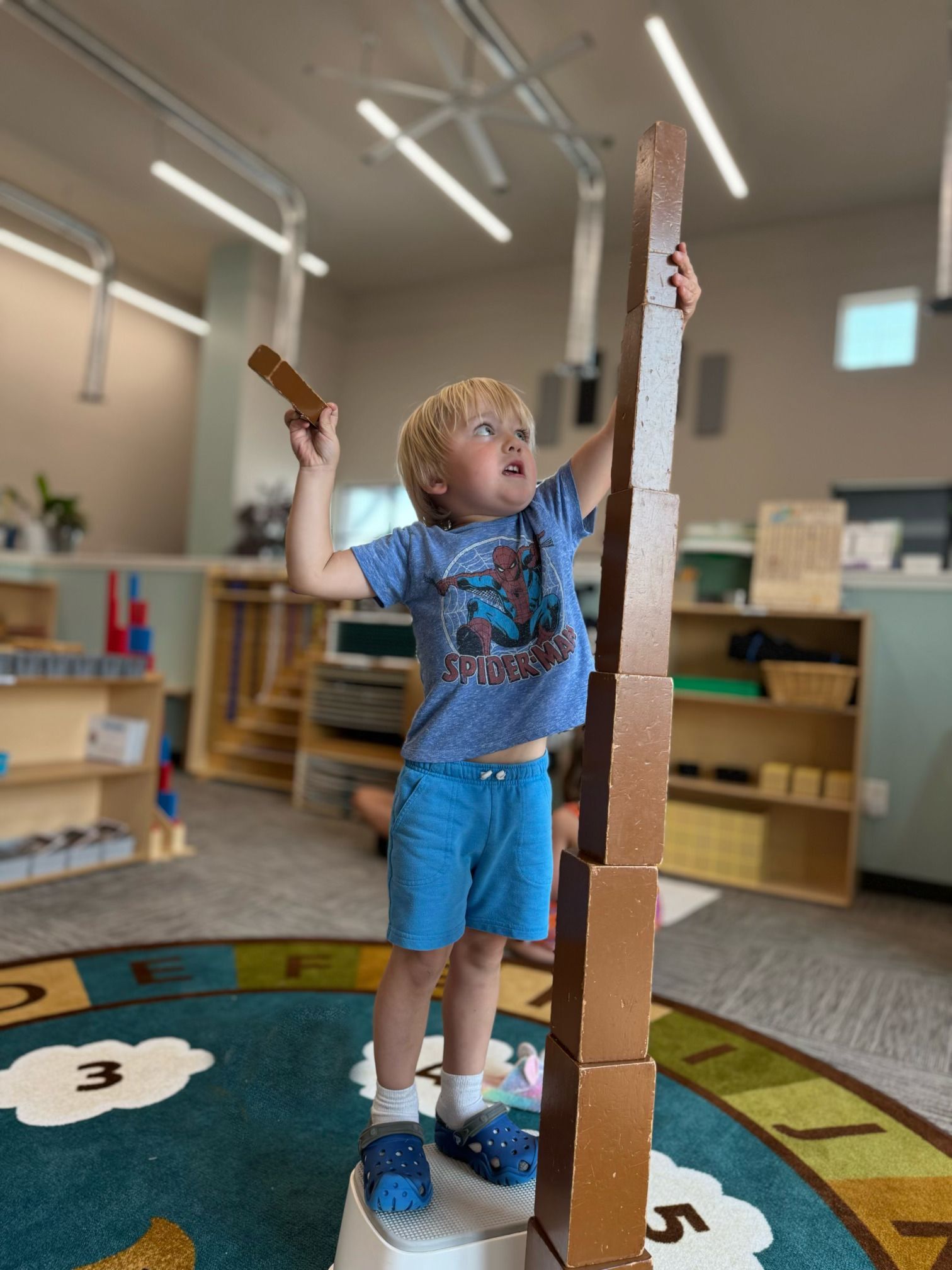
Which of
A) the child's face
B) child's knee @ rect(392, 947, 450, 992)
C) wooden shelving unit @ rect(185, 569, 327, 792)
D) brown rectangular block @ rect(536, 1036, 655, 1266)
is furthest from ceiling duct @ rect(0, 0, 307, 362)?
brown rectangular block @ rect(536, 1036, 655, 1266)

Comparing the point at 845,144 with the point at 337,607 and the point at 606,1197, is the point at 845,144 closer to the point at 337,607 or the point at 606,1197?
the point at 337,607

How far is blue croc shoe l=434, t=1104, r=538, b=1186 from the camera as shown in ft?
3.55

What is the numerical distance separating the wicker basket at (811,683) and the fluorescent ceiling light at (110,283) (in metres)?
4.94

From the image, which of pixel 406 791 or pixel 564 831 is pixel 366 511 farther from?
pixel 406 791

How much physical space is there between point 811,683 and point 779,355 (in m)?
3.47

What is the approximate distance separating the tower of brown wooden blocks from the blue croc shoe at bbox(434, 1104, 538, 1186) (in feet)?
0.56

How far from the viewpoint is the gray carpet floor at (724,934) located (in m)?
1.95

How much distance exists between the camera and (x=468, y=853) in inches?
43.3

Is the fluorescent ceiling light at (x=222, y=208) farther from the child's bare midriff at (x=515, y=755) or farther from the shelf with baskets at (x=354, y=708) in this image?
the child's bare midriff at (x=515, y=755)

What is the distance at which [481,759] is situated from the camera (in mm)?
1098

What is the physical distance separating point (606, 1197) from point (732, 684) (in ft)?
9.51

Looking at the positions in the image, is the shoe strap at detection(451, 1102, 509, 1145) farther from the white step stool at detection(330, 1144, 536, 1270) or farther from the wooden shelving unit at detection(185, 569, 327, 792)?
the wooden shelving unit at detection(185, 569, 327, 792)

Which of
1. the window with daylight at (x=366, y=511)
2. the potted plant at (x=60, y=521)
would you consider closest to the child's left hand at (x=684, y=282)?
the potted plant at (x=60, y=521)

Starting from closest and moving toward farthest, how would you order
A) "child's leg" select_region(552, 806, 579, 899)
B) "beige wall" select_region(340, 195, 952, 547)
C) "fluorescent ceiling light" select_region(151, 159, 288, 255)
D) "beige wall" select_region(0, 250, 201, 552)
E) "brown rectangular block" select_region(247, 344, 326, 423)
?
"brown rectangular block" select_region(247, 344, 326, 423) → "child's leg" select_region(552, 806, 579, 899) → "fluorescent ceiling light" select_region(151, 159, 288, 255) → "beige wall" select_region(340, 195, 952, 547) → "beige wall" select_region(0, 250, 201, 552)
